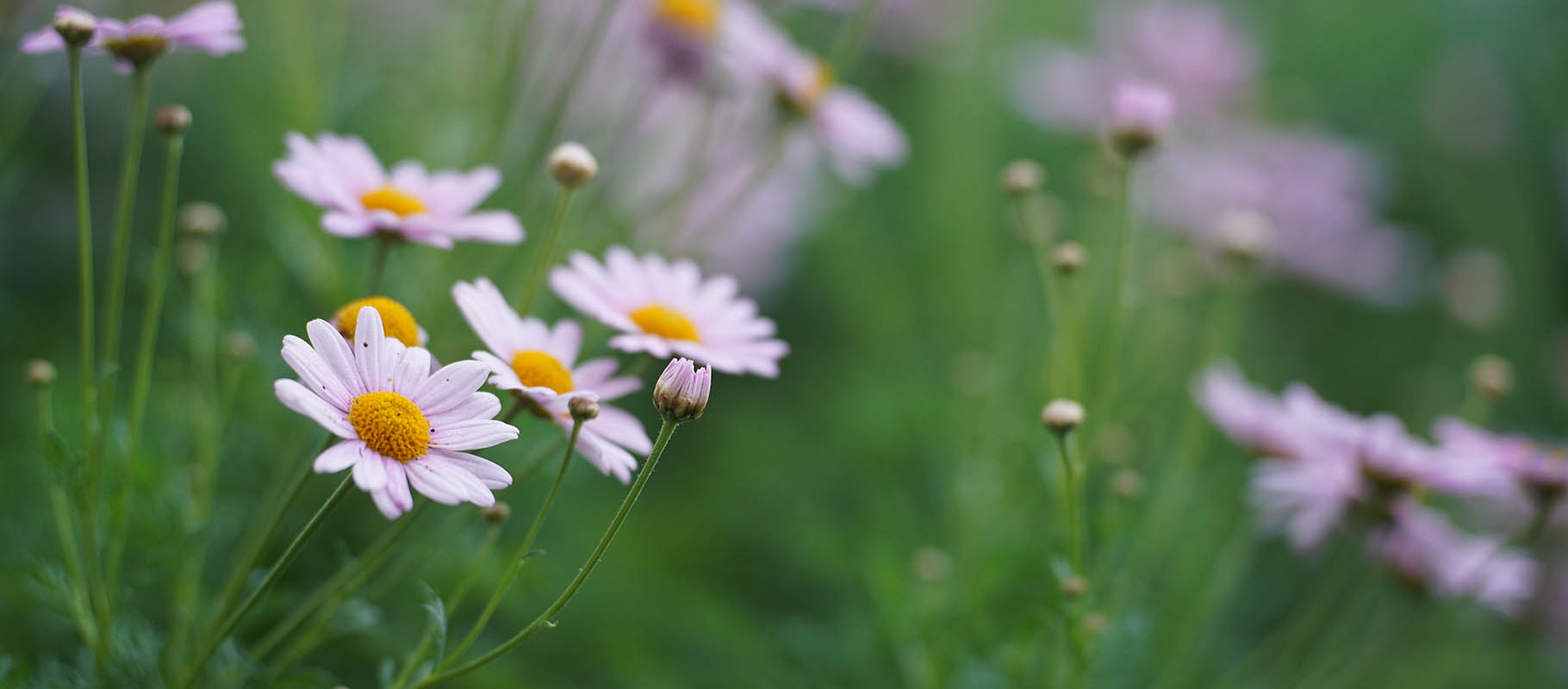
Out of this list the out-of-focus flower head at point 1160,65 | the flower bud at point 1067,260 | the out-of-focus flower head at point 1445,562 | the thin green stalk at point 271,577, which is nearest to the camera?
the thin green stalk at point 271,577

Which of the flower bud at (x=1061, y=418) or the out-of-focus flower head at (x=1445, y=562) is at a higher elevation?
the flower bud at (x=1061, y=418)

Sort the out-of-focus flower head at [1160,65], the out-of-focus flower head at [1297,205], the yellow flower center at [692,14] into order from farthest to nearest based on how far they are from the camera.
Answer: the out-of-focus flower head at [1160,65]
the out-of-focus flower head at [1297,205]
the yellow flower center at [692,14]

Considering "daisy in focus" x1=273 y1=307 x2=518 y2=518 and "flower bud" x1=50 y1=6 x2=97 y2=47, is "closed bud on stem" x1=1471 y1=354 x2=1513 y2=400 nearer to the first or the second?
"daisy in focus" x1=273 y1=307 x2=518 y2=518

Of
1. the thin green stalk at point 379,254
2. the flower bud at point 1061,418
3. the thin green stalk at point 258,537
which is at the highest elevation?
the flower bud at point 1061,418

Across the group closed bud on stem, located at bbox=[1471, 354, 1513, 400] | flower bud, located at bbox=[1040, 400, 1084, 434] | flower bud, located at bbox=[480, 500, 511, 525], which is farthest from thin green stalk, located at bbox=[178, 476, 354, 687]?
closed bud on stem, located at bbox=[1471, 354, 1513, 400]

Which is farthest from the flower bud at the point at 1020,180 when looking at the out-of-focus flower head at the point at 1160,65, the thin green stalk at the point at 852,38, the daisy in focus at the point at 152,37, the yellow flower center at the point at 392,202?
the out-of-focus flower head at the point at 1160,65

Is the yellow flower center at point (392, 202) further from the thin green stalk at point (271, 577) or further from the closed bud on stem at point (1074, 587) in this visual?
the closed bud on stem at point (1074, 587)

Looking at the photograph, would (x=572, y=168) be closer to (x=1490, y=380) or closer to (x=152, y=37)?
(x=152, y=37)

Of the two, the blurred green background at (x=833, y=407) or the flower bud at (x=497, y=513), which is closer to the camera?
the flower bud at (x=497, y=513)
